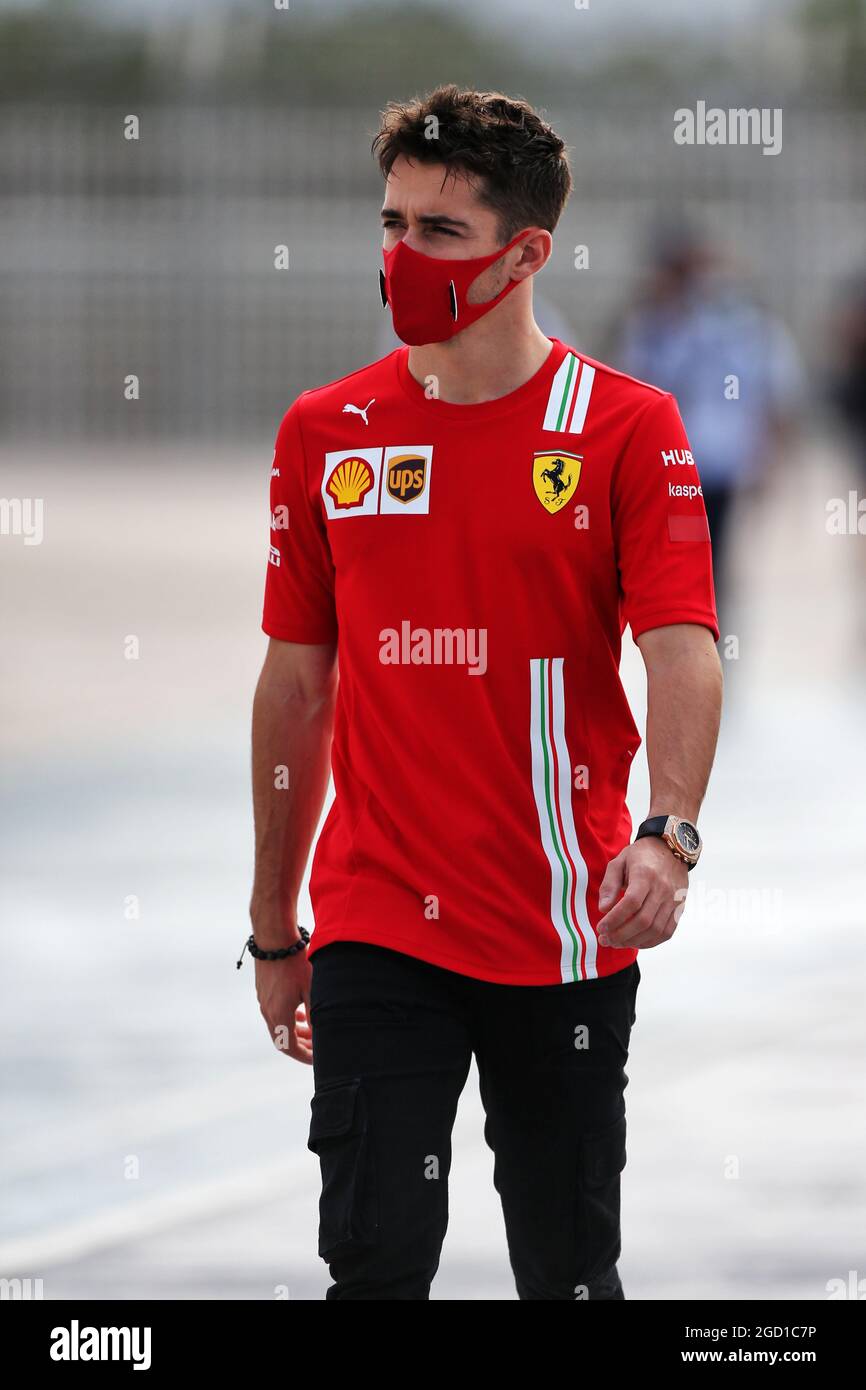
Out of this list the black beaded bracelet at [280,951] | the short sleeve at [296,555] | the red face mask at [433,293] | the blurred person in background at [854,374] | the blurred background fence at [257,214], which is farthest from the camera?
the blurred background fence at [257,214]

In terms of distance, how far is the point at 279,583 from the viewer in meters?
3.64

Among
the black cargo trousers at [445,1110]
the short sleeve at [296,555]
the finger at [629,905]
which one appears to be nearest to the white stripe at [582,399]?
the short sleeve at [296,555]

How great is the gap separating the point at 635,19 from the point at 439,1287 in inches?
1031

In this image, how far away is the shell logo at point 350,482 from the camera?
347cm

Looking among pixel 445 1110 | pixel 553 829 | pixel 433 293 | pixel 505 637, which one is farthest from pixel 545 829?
pixel 433 293

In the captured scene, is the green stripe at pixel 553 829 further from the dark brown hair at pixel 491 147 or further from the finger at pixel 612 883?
the dark brown hair at pixel 491 147

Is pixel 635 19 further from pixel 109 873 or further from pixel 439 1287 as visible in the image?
pixel 439 1287

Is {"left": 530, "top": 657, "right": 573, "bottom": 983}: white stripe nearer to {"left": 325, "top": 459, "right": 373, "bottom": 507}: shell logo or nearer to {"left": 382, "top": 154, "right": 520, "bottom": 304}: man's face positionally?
{"left": 325, "top": 459, "right": 373, "bottom": 507}: shell logo

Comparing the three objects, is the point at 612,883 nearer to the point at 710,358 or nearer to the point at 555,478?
the point at 555,478

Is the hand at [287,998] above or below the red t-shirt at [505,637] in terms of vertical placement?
below

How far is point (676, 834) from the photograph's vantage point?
3242mm

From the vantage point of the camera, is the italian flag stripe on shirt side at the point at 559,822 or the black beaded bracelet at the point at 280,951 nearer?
the italian flag stripe on shirt side at the point at 559,822

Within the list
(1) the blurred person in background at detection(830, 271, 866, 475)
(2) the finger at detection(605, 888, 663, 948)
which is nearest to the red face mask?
(2) the finger at detection(605, 888, 663, 948)
